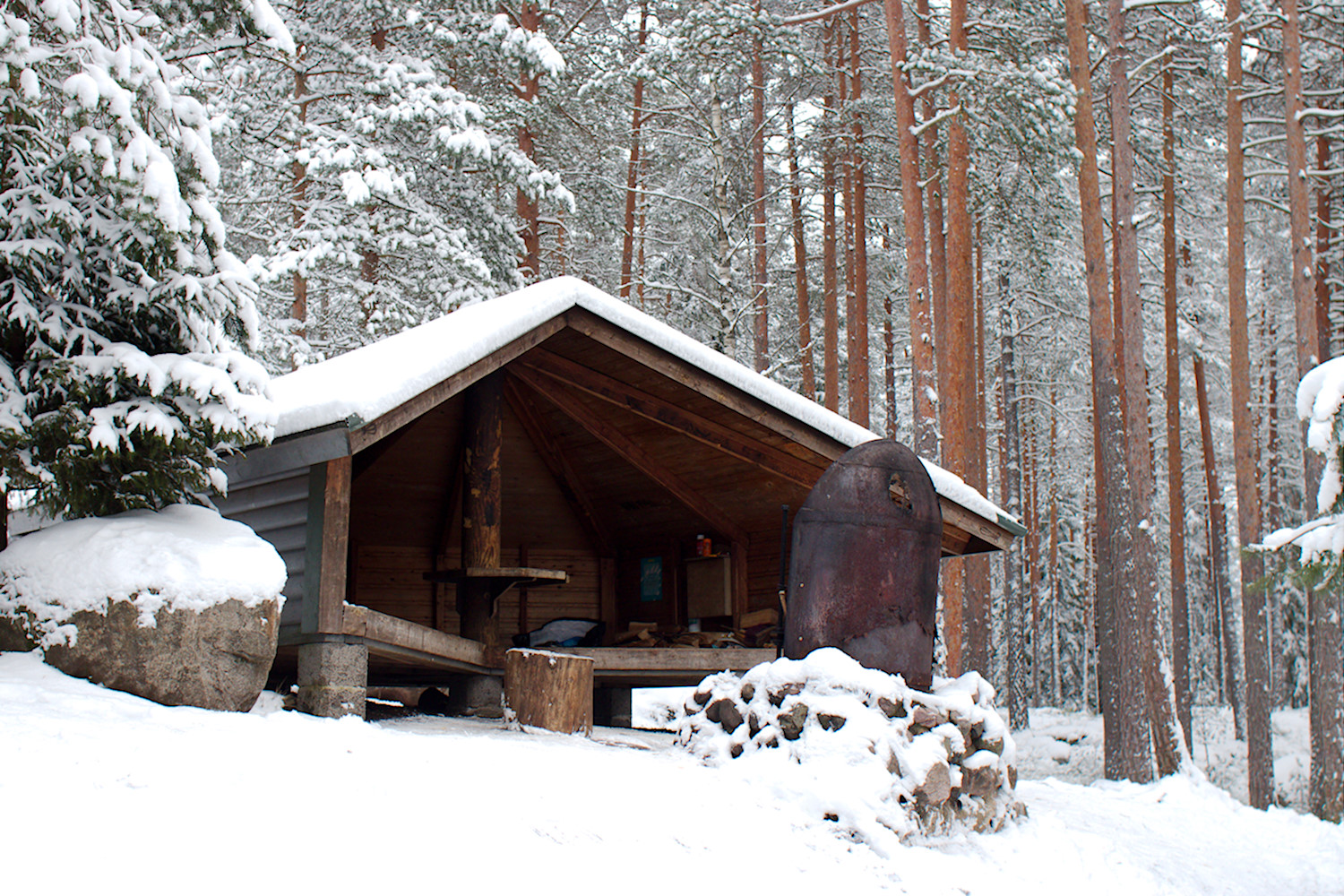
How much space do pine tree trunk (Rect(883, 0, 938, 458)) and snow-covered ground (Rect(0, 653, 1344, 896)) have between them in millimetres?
6164

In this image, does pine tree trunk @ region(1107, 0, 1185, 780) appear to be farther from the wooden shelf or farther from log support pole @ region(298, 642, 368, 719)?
log support pole @ region(298, 642, 368, 719)

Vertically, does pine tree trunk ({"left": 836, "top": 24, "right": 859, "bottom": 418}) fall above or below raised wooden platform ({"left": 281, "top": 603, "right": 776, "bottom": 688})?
above

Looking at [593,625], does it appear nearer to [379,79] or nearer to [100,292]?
[100,292]

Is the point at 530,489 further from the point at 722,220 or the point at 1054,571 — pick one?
the point at 1054,571

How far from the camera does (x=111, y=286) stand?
633 centimetres

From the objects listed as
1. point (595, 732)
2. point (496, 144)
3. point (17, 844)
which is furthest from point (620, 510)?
point (17, 844)

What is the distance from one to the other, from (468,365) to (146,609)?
265cm

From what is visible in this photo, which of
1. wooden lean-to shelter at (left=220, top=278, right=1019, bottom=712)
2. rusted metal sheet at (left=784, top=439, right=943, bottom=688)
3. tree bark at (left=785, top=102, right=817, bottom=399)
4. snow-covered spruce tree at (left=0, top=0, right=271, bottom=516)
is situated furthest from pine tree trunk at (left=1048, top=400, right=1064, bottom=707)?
snow-covered spruce tree at (left=0, top=0, right=271, bottom=516)

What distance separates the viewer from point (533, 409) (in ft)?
37.7

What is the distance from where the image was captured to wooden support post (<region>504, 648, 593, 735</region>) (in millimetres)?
7621

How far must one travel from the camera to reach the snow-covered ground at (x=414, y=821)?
3.99 m

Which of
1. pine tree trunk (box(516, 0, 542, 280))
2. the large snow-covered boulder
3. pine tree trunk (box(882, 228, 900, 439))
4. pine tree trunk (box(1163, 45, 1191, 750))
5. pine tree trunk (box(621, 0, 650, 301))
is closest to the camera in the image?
the large snow-covered boulder

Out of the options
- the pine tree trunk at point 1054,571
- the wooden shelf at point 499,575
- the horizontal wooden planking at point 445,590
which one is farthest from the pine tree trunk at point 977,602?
the wooden shelf at point 499,575

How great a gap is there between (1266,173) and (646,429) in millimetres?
10112
